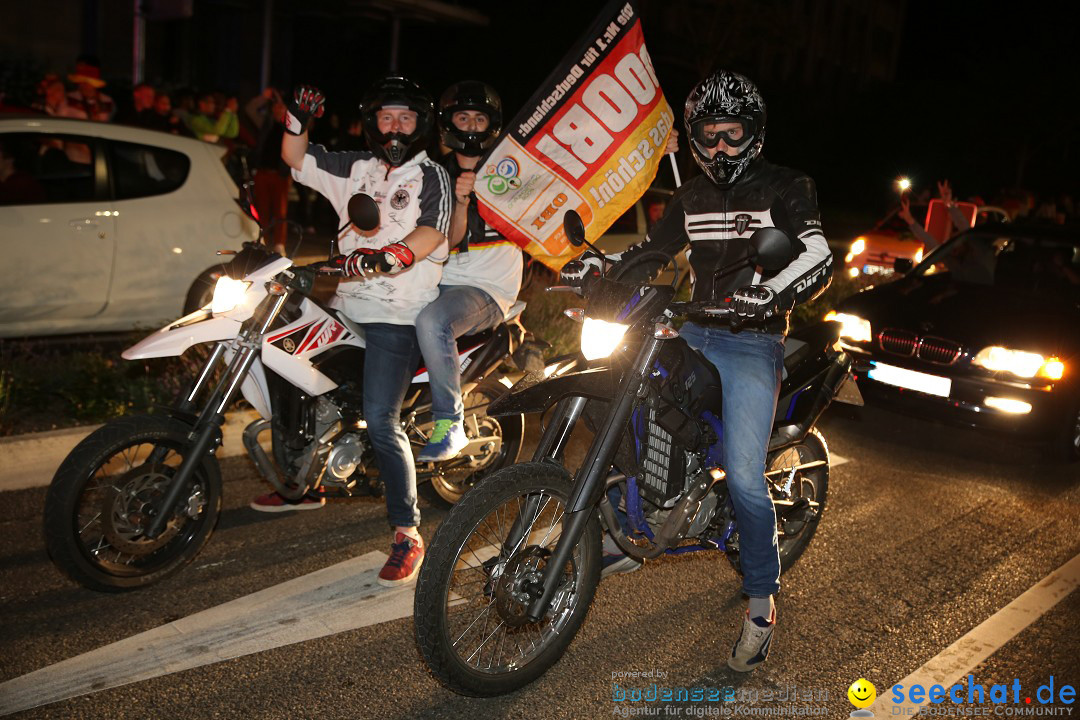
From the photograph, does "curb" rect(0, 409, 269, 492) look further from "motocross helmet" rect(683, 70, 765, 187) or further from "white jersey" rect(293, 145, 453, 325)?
"motocross helmet" rect(683, 70, 765, 187)

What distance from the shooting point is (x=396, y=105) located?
4680 mm

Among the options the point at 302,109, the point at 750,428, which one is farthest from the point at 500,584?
the point at 302,109

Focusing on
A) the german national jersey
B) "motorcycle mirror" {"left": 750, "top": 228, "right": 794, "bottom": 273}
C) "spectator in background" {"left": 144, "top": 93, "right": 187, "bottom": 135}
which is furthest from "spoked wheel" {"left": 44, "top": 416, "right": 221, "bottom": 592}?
"spectator in background" {"left": 144, "top": 93, "right": 187, "bottom": 135}

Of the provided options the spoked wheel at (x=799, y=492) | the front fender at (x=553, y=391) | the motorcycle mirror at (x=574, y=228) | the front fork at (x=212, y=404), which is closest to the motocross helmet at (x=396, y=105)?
the front fork at (x=212, y=404)

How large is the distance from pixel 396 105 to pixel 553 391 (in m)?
1.62

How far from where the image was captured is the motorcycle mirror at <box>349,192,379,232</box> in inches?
164

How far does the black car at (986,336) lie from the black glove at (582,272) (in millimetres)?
4610

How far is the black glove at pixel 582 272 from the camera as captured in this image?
13.4 feet

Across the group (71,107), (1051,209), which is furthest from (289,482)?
(1051,209)

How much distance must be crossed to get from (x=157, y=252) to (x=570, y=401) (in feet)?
19.0

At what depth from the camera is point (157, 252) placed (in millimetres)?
8703

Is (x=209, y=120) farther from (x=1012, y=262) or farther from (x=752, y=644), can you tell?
(x=752, y=644)

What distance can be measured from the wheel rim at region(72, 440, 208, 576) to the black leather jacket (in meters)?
2.10

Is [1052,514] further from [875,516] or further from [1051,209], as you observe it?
[1051,209]
